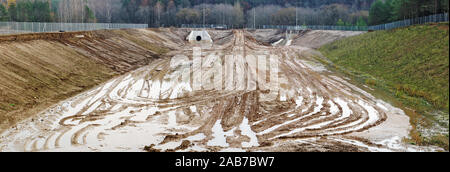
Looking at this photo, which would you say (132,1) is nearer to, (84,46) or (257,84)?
(84,46)

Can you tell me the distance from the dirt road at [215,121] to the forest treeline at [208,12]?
119 ft

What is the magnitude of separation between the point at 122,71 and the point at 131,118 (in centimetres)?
1905

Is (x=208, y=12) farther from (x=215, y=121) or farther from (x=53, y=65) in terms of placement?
(x=215, y=121)

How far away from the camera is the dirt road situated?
17375 millimetres

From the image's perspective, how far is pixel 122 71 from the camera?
4044 centimetres

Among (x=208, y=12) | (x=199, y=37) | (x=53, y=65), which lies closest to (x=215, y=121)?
(x=53, y=65)

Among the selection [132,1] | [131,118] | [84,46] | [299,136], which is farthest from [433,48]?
[132,1]

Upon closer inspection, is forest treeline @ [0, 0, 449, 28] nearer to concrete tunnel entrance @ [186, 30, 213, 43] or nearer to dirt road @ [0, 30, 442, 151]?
concrete tunnel entrance @ [186, 30, 213, 43]

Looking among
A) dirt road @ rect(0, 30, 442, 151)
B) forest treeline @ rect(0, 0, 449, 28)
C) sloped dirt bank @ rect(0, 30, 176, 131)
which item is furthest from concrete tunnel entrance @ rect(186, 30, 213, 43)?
dirt road @ rect(0, 30, 442, 151)

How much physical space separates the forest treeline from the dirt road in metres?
36.3

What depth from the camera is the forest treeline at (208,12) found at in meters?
85.6

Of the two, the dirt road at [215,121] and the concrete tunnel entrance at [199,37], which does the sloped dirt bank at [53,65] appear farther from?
the concrete tunnel entrance at [199,37]

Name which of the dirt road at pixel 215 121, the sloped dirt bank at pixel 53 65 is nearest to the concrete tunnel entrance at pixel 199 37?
the sloped dirt bank at pixel 53 65

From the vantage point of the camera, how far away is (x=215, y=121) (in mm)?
21719
